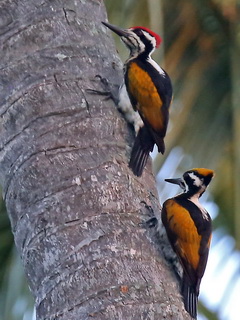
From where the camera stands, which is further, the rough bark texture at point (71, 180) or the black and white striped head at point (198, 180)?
the black and white striped head at point (198, 180)

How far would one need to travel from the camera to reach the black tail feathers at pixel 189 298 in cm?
271

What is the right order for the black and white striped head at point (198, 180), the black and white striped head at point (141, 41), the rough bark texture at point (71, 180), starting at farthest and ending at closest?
the black and white striped head at point (141, 41)
the black and white striped head at point (198, 180)
the rough bark texture at point (71, 180)

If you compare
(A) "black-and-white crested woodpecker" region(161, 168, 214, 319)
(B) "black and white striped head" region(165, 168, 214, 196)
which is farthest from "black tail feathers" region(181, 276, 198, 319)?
(B) "black and white striped head" region(165, 168, 214, 196)

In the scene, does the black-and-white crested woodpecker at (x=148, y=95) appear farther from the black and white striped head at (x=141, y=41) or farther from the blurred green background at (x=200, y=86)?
the blurred green background at (x=200, y=86)

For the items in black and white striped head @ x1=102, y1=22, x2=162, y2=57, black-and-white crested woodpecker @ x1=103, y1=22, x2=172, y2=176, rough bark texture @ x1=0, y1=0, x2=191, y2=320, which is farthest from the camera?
black and white striped head @ x1=102, y1=22, x2=162, y2=57

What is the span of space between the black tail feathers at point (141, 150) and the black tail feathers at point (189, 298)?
410mm

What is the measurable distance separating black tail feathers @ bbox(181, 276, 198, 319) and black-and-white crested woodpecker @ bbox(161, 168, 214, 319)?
0.01 meters

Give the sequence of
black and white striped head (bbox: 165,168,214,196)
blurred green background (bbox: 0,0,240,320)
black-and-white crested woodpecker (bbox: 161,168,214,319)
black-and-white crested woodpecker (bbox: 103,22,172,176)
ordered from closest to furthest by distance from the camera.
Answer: black-and-white crested woodpecker (bbox: 161,168,214,319)
black-and-white crested woodpecker (bbox: 103,22,172,176)
black and white striped head (bbox: 165,168,214,196)
blurred green background (bbox: 0,0,240,320)

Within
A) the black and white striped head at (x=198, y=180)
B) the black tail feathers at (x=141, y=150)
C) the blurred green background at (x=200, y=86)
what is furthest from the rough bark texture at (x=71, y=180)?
the blurred green background at (x=200, y=86)

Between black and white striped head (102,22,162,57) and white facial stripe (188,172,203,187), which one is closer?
white facial stripe (188,172,203,187)

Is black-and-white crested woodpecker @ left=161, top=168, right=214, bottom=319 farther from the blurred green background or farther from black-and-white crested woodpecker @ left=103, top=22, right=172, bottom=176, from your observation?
the blurred green background

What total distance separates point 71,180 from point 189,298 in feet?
1.73

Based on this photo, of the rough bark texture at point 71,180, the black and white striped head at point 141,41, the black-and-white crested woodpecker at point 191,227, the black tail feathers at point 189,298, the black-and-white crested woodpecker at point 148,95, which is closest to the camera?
the rough bark texture at point 71,180

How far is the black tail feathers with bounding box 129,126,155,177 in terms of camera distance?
9.78 ft
